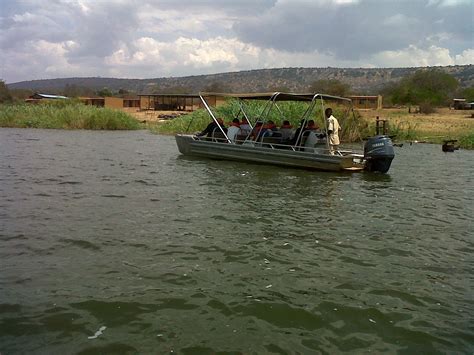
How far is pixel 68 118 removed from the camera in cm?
3925

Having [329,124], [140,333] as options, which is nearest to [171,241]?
[140,333]

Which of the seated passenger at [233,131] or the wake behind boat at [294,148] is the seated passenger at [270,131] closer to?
the wake behind boat at [294,148]

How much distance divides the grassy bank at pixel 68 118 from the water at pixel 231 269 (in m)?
27.1

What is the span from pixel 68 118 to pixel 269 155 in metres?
26.7

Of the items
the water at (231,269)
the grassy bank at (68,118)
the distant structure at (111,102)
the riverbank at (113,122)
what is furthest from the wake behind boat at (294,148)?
the distant structure at (111,102)

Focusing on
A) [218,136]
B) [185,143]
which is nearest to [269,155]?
[218,136]

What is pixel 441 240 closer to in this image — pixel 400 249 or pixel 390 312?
pixel 400 249

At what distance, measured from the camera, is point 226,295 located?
18.7 ft

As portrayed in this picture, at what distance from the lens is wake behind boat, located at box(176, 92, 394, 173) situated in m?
15.9

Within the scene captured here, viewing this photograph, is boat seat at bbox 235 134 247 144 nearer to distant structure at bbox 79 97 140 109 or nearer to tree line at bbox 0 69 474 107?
tree line at bbox 0 69 474 107

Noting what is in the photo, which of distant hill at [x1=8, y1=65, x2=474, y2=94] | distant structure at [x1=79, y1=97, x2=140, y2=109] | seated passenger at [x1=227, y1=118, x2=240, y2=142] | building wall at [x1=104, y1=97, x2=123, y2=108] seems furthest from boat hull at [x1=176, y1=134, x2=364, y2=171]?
distant hill at [x1=8, y1=65, x2=474, y2=94]

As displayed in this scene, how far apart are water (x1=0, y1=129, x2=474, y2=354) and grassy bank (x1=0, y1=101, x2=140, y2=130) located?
27.1 m

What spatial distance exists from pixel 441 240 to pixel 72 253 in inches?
232

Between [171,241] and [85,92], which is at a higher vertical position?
[85,92]
